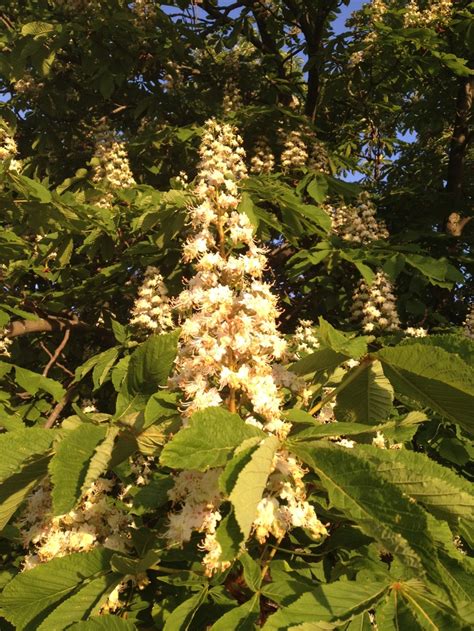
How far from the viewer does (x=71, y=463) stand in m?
1.04

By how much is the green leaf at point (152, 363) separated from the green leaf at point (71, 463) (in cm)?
21

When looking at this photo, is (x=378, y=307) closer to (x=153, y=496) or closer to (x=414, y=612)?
(x=153, y=496)

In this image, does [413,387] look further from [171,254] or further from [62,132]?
[62,132]

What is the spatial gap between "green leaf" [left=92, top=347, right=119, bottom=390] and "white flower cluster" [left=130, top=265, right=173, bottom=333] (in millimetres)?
384

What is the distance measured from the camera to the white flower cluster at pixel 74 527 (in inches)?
59.2

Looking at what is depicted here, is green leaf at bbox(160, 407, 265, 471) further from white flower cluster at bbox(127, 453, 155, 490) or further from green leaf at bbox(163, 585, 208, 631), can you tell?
white flower cluster at bbox(127, 453, 155, 490)

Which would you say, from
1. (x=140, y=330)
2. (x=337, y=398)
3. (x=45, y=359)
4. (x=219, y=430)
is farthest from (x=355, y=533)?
(x=45, y=359)

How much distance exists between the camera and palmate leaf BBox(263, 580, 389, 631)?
106cm

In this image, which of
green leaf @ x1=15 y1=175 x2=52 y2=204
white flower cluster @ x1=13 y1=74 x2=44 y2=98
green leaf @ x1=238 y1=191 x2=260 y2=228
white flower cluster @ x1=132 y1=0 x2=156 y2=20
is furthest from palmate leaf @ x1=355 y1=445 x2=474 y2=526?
white flower cluster @ x1=13 y1=74 x2=44 y2=98

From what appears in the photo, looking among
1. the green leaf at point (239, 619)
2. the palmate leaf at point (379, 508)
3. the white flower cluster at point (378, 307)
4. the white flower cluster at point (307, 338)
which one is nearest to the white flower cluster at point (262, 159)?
the white flower cluster at point (378, 307)

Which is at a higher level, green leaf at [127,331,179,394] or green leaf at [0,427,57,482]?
green leaf at [127,331,179,394]

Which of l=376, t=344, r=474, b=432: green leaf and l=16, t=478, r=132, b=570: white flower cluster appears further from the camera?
l=16, t=478, r=132, b=570: white flower cluster

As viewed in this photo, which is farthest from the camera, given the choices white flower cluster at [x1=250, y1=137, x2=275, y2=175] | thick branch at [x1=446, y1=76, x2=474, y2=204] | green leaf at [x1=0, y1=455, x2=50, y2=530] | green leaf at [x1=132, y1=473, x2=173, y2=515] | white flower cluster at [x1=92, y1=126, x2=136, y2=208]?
thick branch at [x1=446, y1=76, x2=474, y2=204]

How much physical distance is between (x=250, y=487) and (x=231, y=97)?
551 centimetres
